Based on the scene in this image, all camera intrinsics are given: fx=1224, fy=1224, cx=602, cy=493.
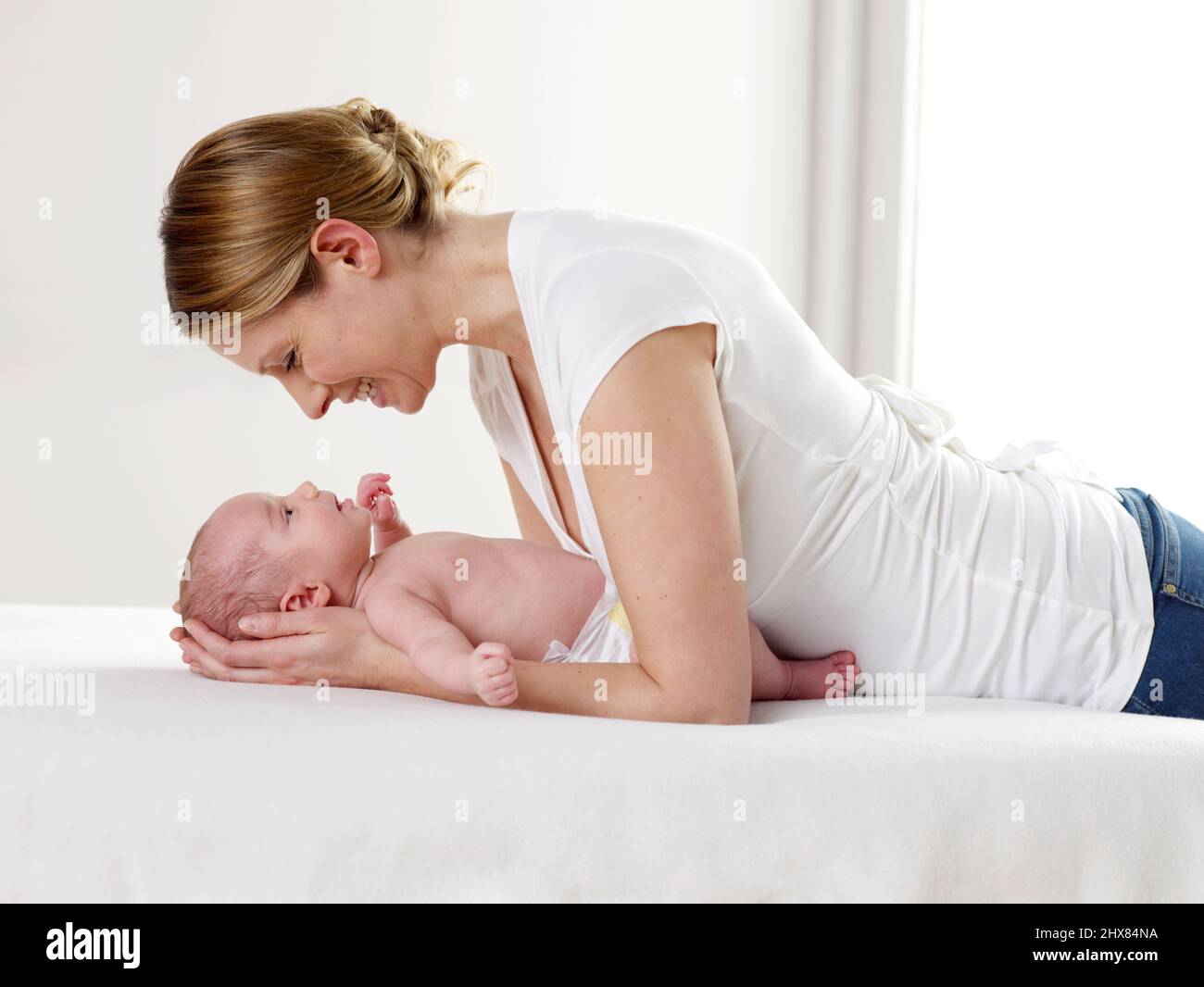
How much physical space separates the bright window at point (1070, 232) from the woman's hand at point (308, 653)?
2246mm

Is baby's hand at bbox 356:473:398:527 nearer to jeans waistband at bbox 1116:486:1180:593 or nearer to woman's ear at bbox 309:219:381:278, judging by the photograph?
woman's ear at bbox 309:219:381:278

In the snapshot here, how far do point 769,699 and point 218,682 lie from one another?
65 centimetres

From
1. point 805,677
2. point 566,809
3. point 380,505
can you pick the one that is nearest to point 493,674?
point 566,809

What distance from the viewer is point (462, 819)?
1.06 metres

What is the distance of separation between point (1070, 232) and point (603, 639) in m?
2.34

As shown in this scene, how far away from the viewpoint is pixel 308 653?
1385 millimetres

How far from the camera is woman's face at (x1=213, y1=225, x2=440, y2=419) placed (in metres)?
1.41

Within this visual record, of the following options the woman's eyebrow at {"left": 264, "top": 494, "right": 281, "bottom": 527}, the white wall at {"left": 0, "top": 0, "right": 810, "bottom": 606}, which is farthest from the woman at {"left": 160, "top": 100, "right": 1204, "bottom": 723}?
the white wall at {"left": 0, "top": 0, "right": 810, "bottom": 606}

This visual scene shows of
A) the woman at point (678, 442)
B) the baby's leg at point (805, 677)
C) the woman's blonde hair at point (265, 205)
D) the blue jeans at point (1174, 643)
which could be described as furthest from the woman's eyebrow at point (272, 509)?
the blue jeans at point (1174, 643)

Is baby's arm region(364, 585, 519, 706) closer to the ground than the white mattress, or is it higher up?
higher up

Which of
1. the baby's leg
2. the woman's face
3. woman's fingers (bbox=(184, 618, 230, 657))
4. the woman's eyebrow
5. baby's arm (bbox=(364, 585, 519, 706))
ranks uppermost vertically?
the woman's face

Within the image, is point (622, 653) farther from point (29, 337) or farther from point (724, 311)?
point (29, 337)

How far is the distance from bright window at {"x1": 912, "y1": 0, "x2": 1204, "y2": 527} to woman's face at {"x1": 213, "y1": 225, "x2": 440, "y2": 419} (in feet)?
7.11

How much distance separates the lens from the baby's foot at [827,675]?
148 centimetres
